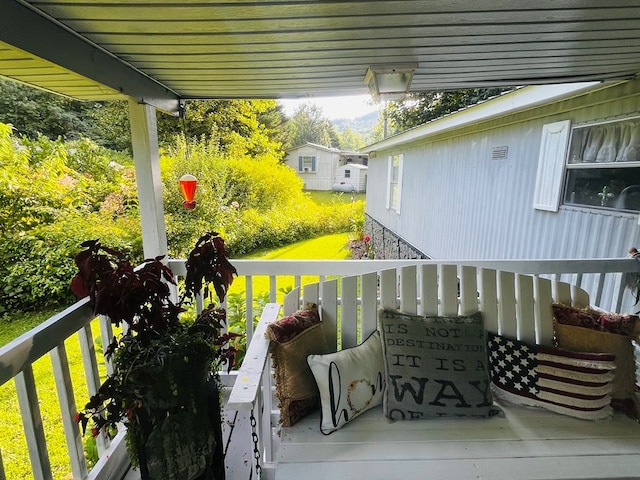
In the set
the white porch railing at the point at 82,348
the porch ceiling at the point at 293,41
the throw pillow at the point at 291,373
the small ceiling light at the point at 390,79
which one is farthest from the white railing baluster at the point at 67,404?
the small ceiling light at the point at 390,79

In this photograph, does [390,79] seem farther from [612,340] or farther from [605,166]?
[605,166]

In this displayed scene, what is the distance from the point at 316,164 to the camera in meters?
20.8

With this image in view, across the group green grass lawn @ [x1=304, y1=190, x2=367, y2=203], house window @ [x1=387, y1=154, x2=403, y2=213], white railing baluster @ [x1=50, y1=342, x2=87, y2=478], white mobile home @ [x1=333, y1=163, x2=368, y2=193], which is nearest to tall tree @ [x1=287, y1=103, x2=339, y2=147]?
white mobile home @ [x1=333, y1=163, x2=368, y2=193]

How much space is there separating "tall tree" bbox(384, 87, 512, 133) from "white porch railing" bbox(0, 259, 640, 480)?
370 inches

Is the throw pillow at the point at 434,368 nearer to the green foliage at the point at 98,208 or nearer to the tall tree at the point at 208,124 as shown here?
the green foliage at the point at 98,208

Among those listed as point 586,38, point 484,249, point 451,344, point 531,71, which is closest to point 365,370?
point 451,344

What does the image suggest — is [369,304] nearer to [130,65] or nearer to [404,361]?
[404,361]

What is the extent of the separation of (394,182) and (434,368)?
7.27 meters

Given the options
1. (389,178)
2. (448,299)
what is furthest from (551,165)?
(389,178)

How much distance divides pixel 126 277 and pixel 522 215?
403 centimetres

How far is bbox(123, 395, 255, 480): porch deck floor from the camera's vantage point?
1729 mm

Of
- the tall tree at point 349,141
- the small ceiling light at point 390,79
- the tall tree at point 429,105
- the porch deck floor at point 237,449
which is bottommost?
the porch deck floor at point 237,449

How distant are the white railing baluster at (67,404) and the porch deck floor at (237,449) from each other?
13.8 inches

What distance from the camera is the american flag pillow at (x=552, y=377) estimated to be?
157 centimetres
